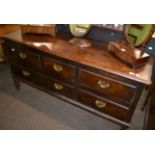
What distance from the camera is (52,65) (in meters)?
1.54

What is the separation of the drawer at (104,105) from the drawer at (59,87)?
123 mm

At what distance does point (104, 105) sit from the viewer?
1.50 meters

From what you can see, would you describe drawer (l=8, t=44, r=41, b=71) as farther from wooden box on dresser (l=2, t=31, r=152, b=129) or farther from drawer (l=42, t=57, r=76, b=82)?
drawer (l=42, t=57, r=76, b=82)

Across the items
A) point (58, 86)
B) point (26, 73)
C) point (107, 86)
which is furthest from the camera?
point (26, 73)

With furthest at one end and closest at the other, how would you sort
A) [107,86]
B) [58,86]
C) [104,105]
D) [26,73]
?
[26,73], [58,86], [104,105], [107,86]

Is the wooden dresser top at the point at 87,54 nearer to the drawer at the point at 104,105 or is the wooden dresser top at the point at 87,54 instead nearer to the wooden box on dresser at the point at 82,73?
the wooden box on dresser at the point at 82,73

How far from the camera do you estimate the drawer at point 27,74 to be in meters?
1.81

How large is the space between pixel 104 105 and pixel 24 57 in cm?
104

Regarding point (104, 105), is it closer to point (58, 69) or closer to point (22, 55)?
point (58, 69)

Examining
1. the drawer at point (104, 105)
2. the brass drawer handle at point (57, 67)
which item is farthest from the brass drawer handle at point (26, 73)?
the drawer at point (104, 105)

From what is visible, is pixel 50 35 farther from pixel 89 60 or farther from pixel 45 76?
pixel 89 60

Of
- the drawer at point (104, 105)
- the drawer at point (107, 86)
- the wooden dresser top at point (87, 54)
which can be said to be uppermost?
the wooden dresser top at point (87, 54)

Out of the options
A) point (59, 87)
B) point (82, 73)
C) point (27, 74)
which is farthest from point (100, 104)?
point (27, 74)
